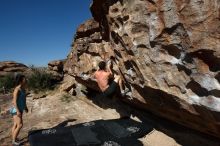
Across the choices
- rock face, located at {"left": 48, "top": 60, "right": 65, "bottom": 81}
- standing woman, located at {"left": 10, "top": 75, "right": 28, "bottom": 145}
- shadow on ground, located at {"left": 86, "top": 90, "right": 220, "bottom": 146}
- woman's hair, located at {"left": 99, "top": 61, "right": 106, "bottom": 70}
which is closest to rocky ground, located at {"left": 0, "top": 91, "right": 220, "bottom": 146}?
shadow on ground, located at {"left": 86, "top": 90, "right": 220, "bottom": 146}

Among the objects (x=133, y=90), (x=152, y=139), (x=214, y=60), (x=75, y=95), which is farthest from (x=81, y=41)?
(x=214, y=60)

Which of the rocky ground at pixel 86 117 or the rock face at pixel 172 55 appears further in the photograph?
the rocky ground at pixel 86 117

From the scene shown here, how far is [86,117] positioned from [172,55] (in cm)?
501

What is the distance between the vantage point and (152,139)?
6.65 m

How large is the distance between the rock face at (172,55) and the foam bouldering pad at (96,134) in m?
0.70

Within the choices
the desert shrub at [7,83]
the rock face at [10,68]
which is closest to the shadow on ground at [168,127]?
the desert shrub at [7,83]

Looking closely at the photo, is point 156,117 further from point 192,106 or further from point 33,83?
point 33,83

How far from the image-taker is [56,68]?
17062 millimetres

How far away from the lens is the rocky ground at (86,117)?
6309 mm

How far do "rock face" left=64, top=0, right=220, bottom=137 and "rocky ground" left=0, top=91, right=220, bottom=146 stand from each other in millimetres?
440

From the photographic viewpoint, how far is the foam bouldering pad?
20.9 ft

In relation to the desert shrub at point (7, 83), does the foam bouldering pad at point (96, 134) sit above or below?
below

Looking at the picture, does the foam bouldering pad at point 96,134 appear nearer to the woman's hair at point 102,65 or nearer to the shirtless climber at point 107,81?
the shirtless climber at point 107,81

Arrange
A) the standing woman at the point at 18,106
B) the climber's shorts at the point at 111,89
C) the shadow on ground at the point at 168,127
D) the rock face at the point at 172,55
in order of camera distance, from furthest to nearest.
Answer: the climber's shorts at the point at 111,89, the standing woman at the point at 18,106, the shadow on ground at the point at 168,127, the rock face at the point at 172,55
